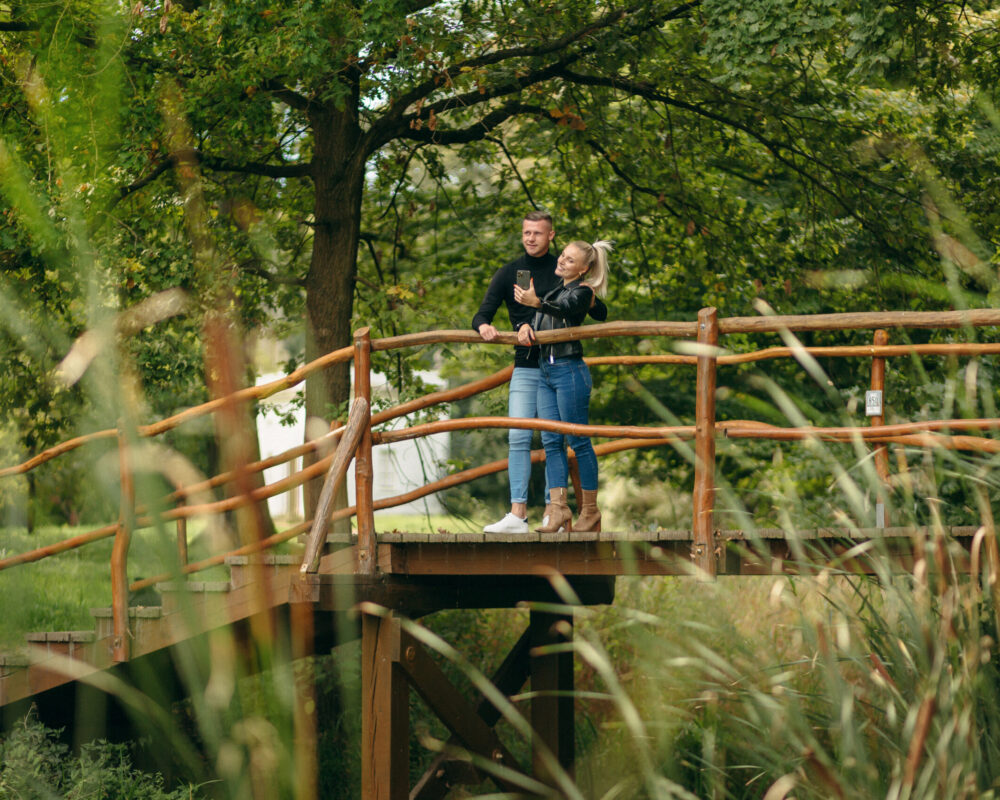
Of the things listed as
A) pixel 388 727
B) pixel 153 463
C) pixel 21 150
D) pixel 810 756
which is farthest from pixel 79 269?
pixel 21 150

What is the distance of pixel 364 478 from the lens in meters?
5.54

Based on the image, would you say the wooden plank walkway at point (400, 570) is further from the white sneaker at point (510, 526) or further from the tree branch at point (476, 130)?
the tree branch at point (476, 130)

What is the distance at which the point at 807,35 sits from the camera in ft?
24.3

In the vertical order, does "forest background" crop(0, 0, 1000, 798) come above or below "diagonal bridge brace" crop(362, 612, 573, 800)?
above

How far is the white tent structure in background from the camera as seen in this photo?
1229 millimetres

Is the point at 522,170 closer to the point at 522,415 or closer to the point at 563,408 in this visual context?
the point at 522,415

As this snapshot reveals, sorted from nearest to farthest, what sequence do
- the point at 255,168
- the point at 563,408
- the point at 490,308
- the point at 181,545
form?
the point at 181,545
the point at 563,408
the point at 490,308
the point at 255,168

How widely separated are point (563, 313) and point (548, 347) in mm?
215

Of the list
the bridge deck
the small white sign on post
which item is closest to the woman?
the bridge deck

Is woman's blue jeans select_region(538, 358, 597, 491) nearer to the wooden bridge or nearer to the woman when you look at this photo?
the woman

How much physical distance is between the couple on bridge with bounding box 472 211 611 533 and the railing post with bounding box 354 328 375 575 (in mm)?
591

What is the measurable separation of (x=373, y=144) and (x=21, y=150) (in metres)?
3.15

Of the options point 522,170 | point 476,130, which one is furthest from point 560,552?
point 522,170

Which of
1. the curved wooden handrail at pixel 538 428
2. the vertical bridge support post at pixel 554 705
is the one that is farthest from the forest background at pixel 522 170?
the vertical bridge support post at pixel 554 705
